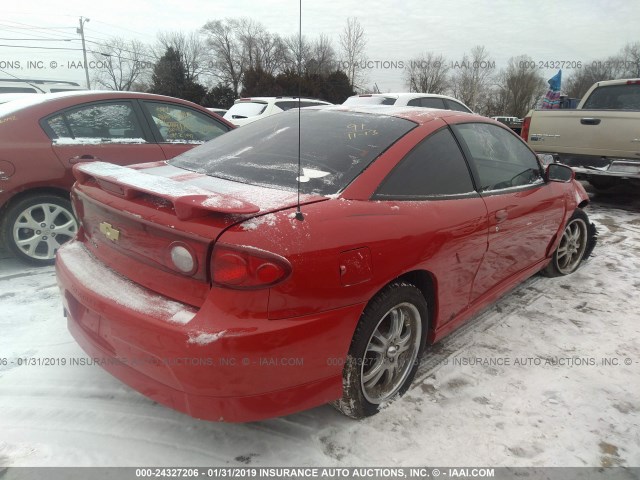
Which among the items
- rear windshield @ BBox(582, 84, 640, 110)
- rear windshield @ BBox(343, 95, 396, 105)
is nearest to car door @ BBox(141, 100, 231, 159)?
rear windshield @ BBox(343, 95, 396, 105)

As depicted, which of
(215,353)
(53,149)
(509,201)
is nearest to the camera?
(215,353)

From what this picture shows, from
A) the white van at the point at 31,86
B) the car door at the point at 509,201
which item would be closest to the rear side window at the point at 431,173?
the car door at the point at 509,201

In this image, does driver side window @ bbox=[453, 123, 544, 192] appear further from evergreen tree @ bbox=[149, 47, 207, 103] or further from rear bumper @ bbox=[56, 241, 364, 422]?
evergreen tree @ bbox=[149, 47, 207, 103]

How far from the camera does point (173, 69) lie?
37.4 meters

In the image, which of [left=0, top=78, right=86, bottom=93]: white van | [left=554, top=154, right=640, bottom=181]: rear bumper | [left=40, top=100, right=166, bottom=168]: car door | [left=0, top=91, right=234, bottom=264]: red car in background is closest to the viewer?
[left=0, top=91, right=234, bottom=264]: red car in background

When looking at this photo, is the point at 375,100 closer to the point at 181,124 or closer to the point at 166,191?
the point at 181,124

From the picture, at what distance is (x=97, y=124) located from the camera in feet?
13.1

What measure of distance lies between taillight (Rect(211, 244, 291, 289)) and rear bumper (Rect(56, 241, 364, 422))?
0.44ft

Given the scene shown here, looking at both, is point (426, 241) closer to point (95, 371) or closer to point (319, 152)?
point (319, 152)

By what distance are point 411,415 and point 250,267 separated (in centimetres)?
120

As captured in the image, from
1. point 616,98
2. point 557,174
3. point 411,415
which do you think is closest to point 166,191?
point 411,415

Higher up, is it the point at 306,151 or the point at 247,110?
the point at 247,110

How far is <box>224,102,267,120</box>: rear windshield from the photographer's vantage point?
931 centimetres

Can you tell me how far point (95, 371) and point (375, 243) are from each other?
Result: 1.73m
